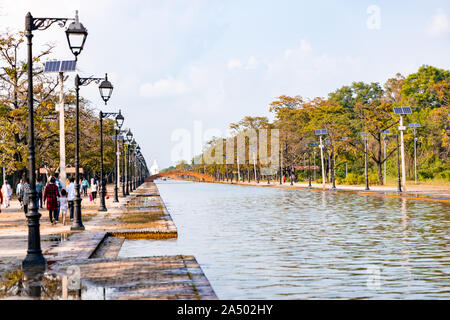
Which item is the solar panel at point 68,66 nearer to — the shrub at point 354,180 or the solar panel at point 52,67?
the solar panel at point 52,67

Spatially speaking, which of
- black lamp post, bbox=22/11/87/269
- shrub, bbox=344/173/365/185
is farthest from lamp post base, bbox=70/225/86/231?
shrub, bbox=344/173/365/185

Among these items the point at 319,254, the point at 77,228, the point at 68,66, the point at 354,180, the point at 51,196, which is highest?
the point at 68,66

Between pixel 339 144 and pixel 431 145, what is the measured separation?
12.2m

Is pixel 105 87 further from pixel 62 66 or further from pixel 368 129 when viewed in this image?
pixel 368 129

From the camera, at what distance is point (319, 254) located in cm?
1468

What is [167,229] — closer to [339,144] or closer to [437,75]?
[339,144]

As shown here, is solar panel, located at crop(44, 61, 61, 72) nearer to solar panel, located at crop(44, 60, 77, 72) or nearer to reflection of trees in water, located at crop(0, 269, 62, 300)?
solar panel, located at crop(44, 60, 77, 72)

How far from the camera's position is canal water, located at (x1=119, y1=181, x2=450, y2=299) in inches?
407

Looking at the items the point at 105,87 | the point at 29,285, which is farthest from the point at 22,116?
the point at 29,285

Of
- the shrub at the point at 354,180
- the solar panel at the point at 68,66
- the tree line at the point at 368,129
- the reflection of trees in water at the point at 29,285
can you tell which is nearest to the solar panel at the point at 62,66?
the solar panel at the point at 68,66

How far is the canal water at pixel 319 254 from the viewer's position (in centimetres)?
1034

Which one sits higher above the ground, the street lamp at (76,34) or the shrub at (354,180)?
the street lamp at (76,34)

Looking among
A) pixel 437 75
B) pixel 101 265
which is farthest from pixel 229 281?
pixel 437 75

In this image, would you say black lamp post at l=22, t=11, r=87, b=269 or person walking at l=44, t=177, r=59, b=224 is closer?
black lamp post at l=22, t=11, r=87, b=269
